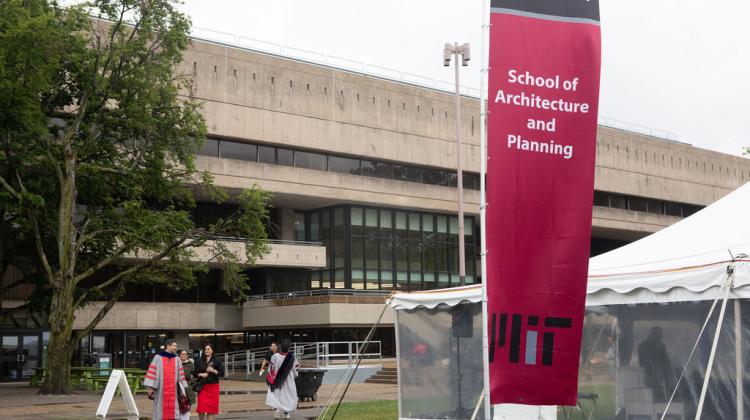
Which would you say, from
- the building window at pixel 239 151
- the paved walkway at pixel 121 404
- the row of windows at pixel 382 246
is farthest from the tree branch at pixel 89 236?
the row of windows at pixel 382 246

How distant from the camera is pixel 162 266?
A: 30734 mm

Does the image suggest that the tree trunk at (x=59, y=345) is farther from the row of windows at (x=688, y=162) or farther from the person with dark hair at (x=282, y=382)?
the row of windows at (x=688, y=162)

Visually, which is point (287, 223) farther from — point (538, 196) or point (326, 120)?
point (538, 196)

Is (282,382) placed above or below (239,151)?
below

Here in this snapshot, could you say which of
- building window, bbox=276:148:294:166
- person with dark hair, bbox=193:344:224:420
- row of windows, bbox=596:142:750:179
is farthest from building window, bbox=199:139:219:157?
person with dark hair, bbox=193:344:224:420

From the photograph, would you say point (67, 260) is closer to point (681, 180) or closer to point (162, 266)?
point (162, 266)

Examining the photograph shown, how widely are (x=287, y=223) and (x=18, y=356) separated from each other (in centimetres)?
1591

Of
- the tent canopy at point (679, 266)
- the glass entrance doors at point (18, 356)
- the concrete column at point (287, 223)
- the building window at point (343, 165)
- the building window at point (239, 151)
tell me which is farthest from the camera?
the concrete column at point (287, 223)

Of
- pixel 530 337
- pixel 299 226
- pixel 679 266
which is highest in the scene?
pixel 299 226

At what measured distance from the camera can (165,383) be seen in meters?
14.7

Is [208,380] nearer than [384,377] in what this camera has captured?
Yes

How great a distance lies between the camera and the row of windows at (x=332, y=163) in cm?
4375

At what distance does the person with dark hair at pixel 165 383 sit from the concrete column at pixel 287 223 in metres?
33.4

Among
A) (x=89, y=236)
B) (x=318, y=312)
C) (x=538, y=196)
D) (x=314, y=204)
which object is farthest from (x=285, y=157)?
(x=538, y=196)
